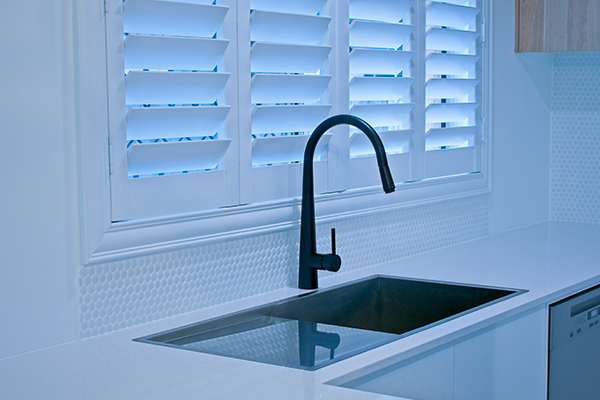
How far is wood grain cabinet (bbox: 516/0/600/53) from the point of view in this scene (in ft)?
8.98

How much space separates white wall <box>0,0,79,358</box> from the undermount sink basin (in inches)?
→ 8.4

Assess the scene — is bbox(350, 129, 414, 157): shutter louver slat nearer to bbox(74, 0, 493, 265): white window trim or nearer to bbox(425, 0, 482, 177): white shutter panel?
bbox(425, 0, 482, 177): white shutter panel

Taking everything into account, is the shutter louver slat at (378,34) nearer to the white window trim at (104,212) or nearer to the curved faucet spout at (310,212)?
the curved faucet spout at (310,212)

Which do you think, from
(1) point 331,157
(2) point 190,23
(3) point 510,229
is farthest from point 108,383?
(3) point 510,229

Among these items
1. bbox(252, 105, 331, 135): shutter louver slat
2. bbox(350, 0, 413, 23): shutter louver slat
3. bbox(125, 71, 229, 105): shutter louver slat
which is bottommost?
bbox(252, 105, 331, 135): shutter louver slat

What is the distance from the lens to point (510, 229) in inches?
115

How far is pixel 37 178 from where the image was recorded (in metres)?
1.36

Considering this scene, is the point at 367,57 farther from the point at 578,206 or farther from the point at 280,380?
the point at 578,206

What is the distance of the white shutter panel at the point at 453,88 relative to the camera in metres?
2.39

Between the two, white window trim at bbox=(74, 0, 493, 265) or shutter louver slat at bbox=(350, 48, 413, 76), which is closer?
white window trim at bbox=(74, 0, 493, 265)

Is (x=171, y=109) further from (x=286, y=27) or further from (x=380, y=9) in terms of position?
(x=380, y=9)

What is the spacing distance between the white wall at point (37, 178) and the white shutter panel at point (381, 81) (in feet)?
2.94

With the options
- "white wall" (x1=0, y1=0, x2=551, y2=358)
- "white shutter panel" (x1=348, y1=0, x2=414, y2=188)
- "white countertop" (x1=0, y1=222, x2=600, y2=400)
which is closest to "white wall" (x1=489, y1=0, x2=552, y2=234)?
"white shutter panel" (x1=348, y1=0, x2=414, y2=188)

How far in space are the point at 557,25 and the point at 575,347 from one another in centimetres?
136
